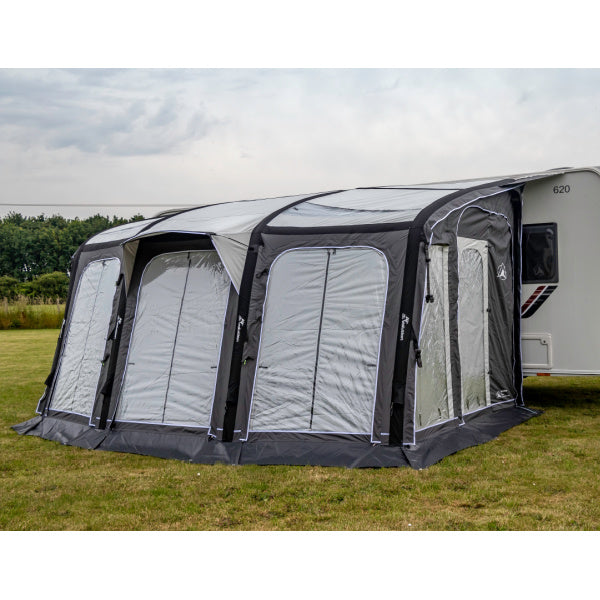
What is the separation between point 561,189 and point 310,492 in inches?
201

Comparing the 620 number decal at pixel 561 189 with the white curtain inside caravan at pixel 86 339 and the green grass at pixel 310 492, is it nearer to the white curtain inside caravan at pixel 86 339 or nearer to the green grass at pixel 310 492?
the green grass at pixel 310 492

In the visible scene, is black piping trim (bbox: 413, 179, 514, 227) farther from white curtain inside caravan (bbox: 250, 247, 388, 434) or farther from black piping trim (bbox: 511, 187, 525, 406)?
black piping trim (bbox: 511, 187, 525, 406)

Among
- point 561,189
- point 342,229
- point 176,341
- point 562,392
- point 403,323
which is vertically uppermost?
point 561,189

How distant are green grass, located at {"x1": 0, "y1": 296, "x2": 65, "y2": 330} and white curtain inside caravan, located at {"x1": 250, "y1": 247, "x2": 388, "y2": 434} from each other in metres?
20.3

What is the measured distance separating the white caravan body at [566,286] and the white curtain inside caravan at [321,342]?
9.95 ft

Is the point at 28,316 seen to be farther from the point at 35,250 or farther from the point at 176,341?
the point at 35,250

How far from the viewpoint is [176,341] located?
7.03 metres

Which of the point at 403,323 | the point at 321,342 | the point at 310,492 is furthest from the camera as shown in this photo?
the point at 321,342

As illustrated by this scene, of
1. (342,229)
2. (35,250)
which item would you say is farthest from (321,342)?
(35,250)

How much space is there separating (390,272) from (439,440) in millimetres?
1578

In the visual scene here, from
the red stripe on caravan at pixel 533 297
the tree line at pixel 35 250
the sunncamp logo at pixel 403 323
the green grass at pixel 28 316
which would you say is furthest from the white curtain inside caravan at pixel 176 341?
the tree line at pixel 35 250

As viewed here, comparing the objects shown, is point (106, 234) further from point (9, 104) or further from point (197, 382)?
point (9, 104)

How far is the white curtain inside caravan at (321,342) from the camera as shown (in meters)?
6.24

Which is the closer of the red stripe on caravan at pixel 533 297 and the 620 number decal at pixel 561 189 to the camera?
the 620 number decal at pixel 561 189
